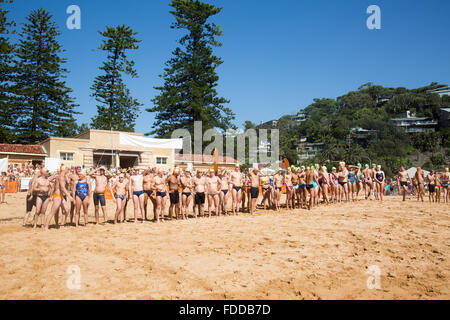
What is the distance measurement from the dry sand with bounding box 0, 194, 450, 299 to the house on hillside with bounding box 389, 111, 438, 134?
89148 millimetres

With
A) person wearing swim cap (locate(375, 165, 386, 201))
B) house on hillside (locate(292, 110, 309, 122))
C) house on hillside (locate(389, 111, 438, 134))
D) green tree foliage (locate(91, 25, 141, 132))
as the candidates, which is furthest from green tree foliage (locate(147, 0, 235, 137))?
house on hillside (locate(292, 110, 309, 122))

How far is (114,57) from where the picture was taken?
112 feet

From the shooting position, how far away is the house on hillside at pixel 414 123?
283 ft

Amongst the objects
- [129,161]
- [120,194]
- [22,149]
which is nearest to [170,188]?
[120,194]

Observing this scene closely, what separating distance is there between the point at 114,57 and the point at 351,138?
68906mm

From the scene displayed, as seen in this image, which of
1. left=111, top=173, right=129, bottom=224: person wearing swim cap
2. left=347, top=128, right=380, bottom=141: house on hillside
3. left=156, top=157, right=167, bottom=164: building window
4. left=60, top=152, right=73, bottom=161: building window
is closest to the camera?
left=111, top=173, right=129, bottom=224: person wearing swim cap

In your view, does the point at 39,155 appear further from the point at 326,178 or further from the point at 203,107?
the point at 326,178

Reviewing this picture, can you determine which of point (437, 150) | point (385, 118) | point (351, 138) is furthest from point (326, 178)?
point (385, 118)

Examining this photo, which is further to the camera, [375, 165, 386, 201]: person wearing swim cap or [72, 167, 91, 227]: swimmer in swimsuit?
[375, 165, 386, 201]: person wearing swim cap

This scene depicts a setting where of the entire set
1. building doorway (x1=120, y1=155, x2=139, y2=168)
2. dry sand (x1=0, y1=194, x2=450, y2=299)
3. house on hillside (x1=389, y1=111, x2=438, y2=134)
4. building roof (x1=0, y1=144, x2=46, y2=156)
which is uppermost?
house on hillside (x1=389, y1=111, x2=438, y2=134)

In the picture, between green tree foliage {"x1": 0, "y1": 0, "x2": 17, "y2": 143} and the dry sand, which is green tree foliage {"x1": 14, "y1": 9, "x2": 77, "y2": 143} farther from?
the dry sand

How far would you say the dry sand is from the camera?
3938mm

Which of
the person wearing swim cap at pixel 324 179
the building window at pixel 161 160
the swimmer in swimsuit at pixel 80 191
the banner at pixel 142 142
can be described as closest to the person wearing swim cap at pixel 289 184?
the person wearing swim cap at pixel 324 179

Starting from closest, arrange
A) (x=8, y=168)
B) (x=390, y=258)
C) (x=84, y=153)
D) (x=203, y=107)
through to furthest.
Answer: (x=390, y=258), (x=8, y=168), (x=84, y=153), (x=203, y=107)
